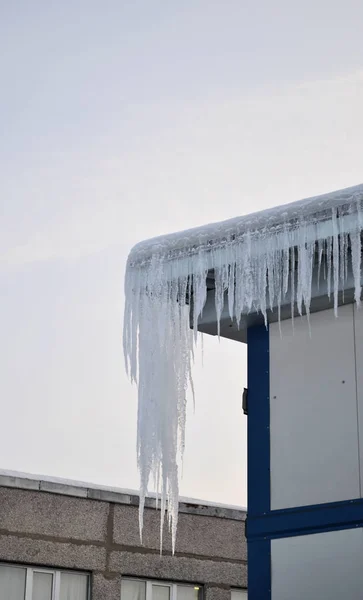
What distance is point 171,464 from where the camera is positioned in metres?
10.6

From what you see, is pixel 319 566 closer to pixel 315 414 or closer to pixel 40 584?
pixel 315 414

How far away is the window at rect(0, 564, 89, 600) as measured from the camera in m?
14.0

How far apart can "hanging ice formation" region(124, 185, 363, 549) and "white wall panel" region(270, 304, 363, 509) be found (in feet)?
1.01

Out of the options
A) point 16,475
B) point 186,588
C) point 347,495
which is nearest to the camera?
point 347,495

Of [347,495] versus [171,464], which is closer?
[347,495]

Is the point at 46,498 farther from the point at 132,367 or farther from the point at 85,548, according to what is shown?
the point at 132,367

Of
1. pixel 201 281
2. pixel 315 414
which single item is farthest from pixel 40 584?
pixel 315 414

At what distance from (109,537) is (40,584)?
1.01m

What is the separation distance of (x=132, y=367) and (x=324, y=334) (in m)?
1.69

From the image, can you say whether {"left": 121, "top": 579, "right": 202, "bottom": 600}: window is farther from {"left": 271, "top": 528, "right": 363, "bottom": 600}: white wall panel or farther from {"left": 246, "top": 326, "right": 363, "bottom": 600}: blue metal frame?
{"left": 271, "top": 528, "right": 363, "bottom": 600}: white wall panel

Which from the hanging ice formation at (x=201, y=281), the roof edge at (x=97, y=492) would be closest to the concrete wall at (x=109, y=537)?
the roof edge at (x=97, y=492)

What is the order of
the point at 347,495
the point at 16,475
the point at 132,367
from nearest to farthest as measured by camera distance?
1. the point at 347,495
2. the point at 132,367
3. the point at 16,475

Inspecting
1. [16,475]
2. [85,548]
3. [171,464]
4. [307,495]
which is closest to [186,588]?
[85,548]

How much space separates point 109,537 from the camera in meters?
14.9
